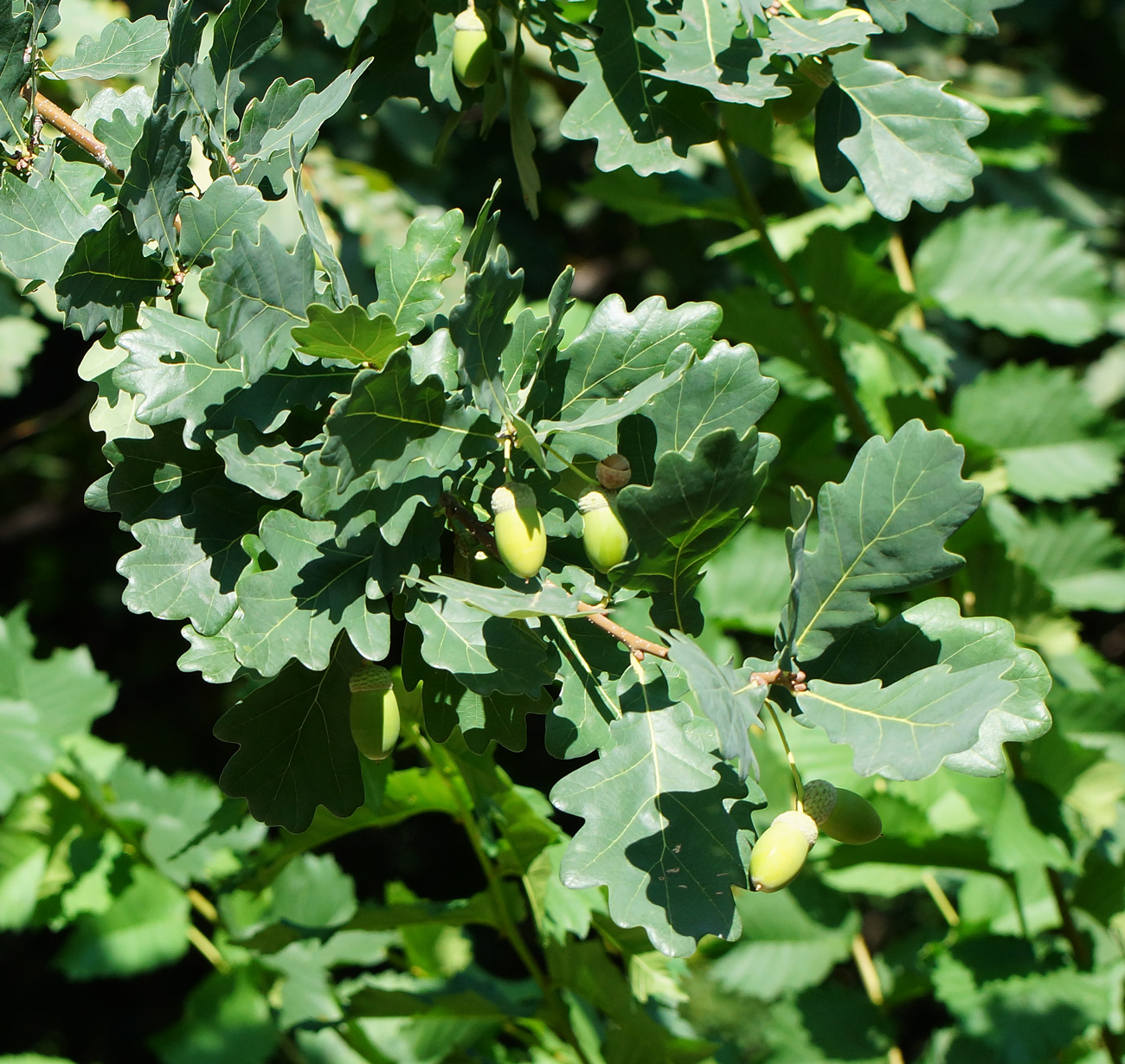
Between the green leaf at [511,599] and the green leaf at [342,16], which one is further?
the green leaf at [342,16]

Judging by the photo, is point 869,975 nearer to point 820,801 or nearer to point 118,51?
point 820,801

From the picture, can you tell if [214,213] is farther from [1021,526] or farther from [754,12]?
[1021,526]

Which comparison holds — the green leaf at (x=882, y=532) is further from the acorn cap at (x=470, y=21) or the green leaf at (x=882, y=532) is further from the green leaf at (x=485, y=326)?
the acorn cap at (x=470, y=21)

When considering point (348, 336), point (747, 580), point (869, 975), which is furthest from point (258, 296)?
point (869, 975)

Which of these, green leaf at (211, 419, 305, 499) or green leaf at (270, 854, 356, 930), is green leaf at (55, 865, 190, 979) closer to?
green leaf at (270, 854, 356, 930)

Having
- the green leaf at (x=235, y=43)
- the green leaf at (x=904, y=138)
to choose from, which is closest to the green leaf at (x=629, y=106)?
the green leaf at (x=904, y=138)

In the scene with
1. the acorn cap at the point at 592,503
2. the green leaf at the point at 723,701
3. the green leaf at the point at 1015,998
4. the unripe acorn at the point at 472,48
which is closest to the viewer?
the green leaf at the point at 723,701

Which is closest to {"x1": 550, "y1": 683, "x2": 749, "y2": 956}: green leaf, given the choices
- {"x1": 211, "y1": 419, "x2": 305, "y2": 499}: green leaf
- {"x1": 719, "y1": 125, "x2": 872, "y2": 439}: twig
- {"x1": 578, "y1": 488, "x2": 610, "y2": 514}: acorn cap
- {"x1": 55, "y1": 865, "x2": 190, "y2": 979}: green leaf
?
{"x1": 578, "y1": 488, "x2": 610, "y2": 514}: acorn cap
